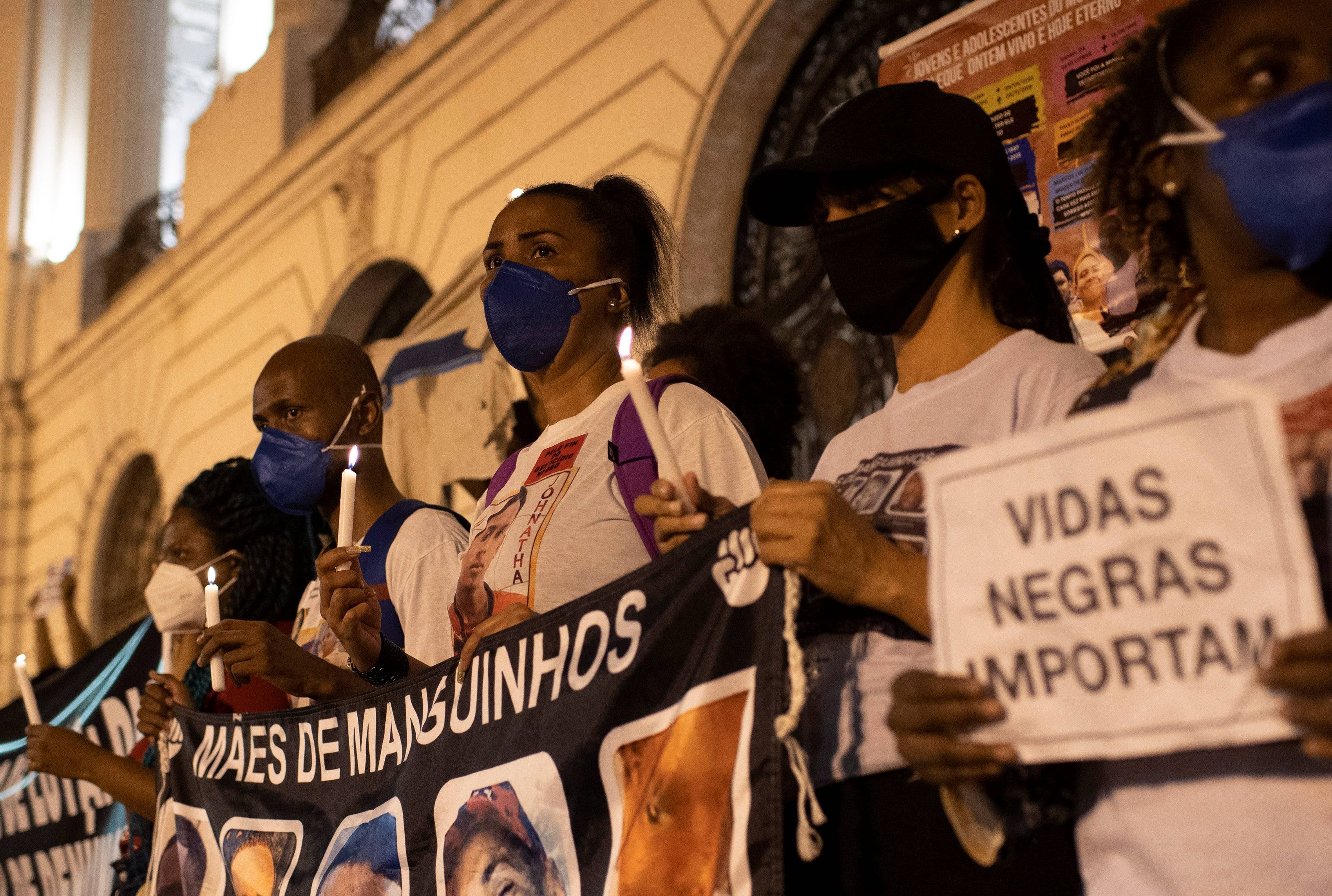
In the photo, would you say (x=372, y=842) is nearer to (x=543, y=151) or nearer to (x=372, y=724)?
(x=372, y=724)

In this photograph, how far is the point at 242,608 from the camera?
3715mm

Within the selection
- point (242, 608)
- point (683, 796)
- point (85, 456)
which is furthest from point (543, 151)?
point (85, 456)

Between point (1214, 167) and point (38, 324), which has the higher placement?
point (38, 324)

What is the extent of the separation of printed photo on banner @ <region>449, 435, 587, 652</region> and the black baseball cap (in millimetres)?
632

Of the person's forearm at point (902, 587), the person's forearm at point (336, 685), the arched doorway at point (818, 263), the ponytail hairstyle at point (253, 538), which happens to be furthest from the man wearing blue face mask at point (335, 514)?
the arched doorway at point (818, 263)

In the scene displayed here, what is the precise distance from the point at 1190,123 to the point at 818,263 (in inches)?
173

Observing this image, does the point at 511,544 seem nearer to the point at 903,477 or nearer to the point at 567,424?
the point at 567,424

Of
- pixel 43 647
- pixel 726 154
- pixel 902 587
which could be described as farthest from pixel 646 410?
pixel 726 154

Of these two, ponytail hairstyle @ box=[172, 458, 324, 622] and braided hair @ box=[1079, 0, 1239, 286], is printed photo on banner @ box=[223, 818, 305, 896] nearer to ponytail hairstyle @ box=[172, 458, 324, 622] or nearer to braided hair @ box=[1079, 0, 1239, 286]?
ponytail hairstyle @ box=[172, 458, 324, 622]

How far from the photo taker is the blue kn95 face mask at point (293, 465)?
327cm

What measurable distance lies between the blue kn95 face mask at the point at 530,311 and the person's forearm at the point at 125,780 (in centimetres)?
157

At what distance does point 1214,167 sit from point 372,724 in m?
1.74

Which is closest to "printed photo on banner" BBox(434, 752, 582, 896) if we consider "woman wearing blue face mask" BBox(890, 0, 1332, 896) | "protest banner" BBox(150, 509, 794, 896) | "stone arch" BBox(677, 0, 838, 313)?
"protest banner" BBox(150, 509, 794, 896)

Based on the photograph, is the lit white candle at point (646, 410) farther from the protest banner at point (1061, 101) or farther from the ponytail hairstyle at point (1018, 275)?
the protest banner at point (1061, 101)
